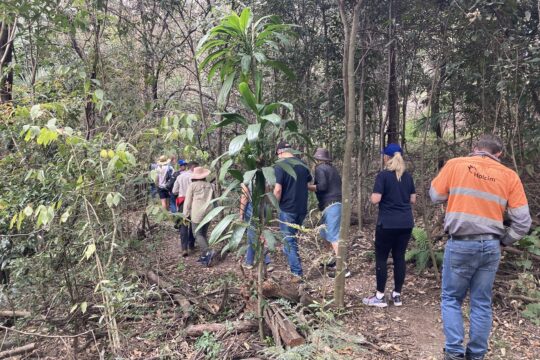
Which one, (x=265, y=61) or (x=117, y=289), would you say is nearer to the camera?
(x=265, y=61)

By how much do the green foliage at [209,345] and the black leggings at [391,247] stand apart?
2.04 m

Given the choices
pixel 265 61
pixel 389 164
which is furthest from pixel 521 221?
pixel 265 61

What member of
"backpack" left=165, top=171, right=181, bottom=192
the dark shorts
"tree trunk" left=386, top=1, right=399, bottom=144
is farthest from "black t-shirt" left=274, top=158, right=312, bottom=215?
the dark shorts

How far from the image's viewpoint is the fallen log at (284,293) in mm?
4243

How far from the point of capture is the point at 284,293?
14.2 feet

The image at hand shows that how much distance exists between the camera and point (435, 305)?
509 centimetres

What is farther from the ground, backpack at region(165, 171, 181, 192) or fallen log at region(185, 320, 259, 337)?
backpack at region(165, 171, 181, 192)

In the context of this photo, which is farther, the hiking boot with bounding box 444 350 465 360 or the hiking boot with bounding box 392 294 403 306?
the hiking boot with bounding box 392 294 403 306

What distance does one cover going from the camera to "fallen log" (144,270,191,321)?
4.61 m

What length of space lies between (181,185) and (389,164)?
4.03 m

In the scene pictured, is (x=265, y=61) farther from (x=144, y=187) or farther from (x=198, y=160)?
(x=198, y=160)

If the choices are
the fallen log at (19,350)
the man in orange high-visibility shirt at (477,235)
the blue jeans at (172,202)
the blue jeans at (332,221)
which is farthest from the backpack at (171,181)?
the man in orange high-visibility shirt at (477,235)

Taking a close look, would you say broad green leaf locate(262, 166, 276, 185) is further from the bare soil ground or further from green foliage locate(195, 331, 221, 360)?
green foliage locate(195, 331, 221, 360)

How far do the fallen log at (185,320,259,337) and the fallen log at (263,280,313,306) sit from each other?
332 mm
